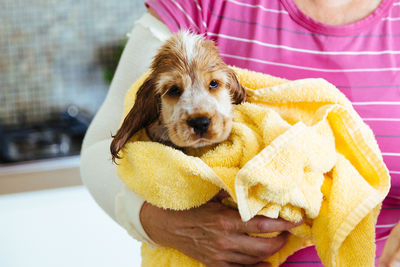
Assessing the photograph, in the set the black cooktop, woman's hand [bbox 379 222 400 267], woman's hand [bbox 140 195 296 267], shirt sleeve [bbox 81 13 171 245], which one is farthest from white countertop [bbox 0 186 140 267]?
woman's hand [bbox 379 222 400 267]

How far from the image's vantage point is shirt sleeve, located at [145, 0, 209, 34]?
853 mm

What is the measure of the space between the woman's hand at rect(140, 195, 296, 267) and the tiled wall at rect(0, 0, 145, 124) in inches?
62.1

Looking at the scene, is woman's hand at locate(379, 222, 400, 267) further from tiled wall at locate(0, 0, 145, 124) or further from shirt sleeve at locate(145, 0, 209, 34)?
tiled wall at locate(0, 0, 145, 124)

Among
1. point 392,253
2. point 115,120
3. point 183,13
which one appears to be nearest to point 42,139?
point 115,120

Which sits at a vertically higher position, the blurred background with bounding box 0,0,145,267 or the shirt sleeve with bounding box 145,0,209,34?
the shirt sleeve with bounding box 145,0,209,34

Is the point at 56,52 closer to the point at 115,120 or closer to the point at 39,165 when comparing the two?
the point at 39,165

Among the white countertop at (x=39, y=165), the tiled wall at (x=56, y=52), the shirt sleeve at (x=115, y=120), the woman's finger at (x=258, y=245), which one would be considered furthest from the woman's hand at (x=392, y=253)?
the tiled wall at (x=56, y=52)

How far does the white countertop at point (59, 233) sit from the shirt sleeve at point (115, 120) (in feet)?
3.15

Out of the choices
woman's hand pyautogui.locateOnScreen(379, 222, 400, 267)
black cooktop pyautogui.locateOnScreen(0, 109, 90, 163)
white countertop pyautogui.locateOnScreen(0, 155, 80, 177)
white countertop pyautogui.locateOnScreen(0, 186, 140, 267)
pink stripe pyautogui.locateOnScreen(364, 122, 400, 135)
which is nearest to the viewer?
woman's hand pyautogui.locateOnScreen(379, 222, 400, 267)

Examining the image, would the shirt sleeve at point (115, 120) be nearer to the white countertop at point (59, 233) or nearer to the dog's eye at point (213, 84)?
the dog's eye at point (213, 84)

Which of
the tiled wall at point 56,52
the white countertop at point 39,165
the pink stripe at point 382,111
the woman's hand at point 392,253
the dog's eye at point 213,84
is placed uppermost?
the dog's eye at point 213,84

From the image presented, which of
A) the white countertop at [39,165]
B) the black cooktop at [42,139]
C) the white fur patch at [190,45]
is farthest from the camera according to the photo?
the black cooktop at [42,139]

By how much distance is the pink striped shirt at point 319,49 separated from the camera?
2.67 ft

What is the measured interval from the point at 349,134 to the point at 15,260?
1517 mm
